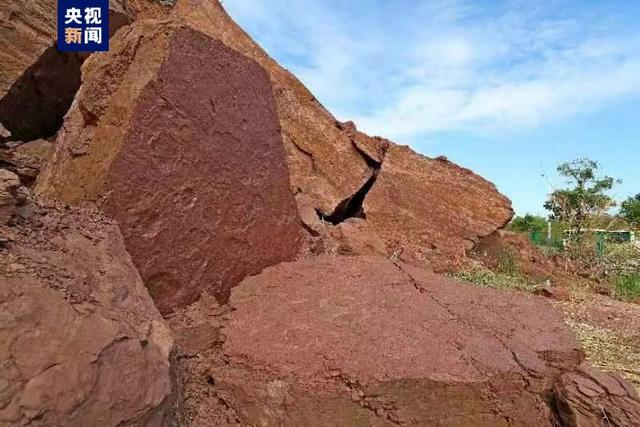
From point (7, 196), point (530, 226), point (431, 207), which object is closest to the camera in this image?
point (7, 196)

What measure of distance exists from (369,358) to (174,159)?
1033 millimetres

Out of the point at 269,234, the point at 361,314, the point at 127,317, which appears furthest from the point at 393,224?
the point at 127,317

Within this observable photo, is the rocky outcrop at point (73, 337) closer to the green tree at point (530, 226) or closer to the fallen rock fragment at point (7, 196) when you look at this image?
the fallen rock fragment at point (7, 196)

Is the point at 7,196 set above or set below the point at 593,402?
above

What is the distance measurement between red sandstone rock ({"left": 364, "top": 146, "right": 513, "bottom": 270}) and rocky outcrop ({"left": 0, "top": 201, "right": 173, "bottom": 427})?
11.7 feet

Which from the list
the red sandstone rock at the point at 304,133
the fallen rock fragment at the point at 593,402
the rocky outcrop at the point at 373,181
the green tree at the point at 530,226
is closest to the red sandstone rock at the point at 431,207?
the rocky outcrop at the point at 373,181

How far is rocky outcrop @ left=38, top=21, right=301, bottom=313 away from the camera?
1.98m

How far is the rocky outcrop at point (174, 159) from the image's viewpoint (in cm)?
198

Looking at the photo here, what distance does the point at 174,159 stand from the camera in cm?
210

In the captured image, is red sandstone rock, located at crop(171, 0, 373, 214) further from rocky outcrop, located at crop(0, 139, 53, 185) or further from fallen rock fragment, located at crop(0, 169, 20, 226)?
fallen rock fragment, located at crop(0, 169, 20, 226)

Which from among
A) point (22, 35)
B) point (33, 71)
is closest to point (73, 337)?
point (33, 71)

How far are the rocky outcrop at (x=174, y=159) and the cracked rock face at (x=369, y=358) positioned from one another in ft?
0.62

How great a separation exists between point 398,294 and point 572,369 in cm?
73

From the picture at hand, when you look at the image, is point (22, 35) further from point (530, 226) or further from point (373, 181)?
point (530, 226)
